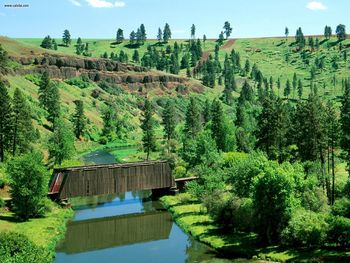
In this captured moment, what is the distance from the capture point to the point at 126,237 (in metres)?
56.0

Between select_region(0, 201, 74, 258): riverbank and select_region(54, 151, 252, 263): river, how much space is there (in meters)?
1.13

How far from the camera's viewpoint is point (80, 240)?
2120 inches

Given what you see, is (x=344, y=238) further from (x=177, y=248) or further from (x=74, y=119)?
(x=74, y=119)

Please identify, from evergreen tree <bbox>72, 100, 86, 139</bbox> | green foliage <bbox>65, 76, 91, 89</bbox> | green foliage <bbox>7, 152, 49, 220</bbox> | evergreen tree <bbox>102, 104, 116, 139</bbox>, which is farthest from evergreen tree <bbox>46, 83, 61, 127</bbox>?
green foliage <bbox>7, 152, 49, 220</bbox>

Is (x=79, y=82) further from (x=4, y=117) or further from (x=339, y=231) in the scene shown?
(x=339, y=231)

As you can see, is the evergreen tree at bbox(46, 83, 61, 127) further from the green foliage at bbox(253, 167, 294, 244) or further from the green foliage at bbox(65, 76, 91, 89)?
the green foliage at bbox(253, 167, 294, 244)

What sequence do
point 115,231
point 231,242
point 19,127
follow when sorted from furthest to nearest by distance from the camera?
point 19,127 → point 115,231 → point 231,242

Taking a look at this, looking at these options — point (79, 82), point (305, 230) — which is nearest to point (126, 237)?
point (305, 230)

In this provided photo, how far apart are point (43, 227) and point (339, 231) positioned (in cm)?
3365

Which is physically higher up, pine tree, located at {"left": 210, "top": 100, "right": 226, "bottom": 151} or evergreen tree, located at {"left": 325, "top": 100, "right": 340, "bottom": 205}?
evergreen tree, located at {"left": 325, "top": 100, "right": 340, "bottom": 205}

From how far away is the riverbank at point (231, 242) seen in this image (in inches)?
1636

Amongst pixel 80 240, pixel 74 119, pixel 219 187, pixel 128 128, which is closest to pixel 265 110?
pixel 219 187

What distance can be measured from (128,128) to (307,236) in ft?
414

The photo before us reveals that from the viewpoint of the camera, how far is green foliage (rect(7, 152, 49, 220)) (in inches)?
2226
